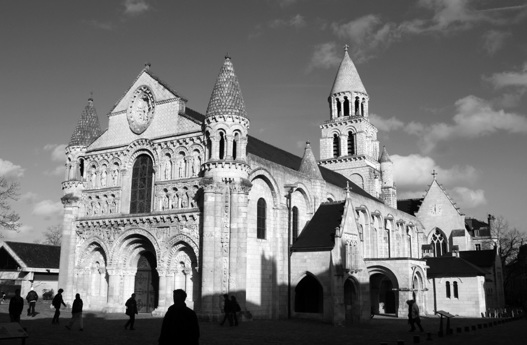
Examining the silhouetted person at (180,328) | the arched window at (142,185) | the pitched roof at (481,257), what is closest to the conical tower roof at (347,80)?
the pitched roof at (481,257)

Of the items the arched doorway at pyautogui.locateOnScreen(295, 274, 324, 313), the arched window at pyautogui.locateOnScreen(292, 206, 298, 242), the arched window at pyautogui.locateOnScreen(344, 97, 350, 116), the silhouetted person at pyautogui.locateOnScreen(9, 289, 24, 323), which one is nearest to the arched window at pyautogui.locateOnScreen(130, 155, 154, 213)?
the arched window at pyautogui.locateOnScreen(292, 206, 298, 242)

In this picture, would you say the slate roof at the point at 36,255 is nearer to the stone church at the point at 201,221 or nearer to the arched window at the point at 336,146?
the stone church at the point at 201,221

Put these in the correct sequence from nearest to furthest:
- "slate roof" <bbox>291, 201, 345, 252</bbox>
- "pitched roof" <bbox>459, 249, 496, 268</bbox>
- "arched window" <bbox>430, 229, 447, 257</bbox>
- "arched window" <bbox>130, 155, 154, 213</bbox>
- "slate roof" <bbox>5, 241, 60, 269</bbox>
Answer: "slate roof" <bbox>291, 201, 345, 252</bbox> → "arched window" <bbox>130, 155, 154, 213</bbox> → "slate roof" <bbox>5, 241, 60, 269</bbox> → "pitched roof" <bbox>459, 249, 496, 268</bbox> → "arched window" <bbox>430, 229, 447, 257</bbox>

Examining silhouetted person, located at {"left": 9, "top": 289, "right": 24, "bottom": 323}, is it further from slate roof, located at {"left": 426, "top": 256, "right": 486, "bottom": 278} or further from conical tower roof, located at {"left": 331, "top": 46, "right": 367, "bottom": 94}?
conical tower roof, located at {"left": 331, "top": 46, "right": 367, "bottom": 94}

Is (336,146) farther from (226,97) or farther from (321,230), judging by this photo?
(226,97)

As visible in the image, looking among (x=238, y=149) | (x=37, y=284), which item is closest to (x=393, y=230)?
(x=238, y=149)

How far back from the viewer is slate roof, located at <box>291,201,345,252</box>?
3581 centimetres

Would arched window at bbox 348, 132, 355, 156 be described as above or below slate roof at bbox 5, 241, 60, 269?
above

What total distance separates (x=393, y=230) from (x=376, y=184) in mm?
9656

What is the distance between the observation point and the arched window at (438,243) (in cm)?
6894

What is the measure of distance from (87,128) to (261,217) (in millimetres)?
15425

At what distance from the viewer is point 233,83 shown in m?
34.2

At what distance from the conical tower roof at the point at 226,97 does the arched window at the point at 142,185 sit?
6521 mm

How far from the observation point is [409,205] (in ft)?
262
